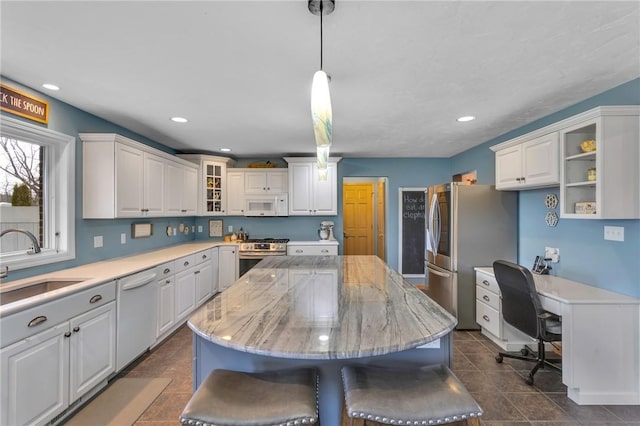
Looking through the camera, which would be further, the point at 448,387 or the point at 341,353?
the point at 448,387

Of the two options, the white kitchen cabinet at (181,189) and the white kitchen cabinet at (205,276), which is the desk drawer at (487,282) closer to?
the white kitchen cabinet at (205,276)

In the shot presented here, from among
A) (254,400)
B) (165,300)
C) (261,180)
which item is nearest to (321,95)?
(254,400)

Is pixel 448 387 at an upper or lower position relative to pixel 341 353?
lower

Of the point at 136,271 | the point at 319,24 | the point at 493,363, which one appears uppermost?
the point at 319,24

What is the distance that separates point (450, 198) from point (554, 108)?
52.1 inches

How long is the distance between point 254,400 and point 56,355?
5.25 feet

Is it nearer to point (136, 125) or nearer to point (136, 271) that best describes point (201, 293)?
point (136, 271)

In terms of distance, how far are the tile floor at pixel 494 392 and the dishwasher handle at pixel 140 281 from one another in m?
0.77

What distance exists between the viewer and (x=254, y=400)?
111cm

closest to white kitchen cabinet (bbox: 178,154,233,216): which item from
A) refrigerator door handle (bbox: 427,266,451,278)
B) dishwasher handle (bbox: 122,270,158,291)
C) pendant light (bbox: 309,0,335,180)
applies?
dishwasher handle (bbox: 122,270,158,291)

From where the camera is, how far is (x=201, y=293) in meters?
4.09

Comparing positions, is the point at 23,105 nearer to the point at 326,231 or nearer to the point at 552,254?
the point at 326,231

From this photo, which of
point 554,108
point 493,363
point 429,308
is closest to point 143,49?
point 429,308

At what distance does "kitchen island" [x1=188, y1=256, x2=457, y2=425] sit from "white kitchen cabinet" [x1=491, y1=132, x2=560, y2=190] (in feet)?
5.91
